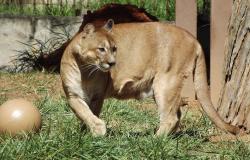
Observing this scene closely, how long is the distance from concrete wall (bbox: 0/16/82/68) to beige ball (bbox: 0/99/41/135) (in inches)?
214

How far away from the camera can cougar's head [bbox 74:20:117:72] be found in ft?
24.8

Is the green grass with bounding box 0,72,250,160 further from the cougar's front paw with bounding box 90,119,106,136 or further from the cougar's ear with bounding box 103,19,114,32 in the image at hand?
the cougar's ear with bounding box 103,19,114,32

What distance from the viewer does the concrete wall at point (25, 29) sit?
12.9m

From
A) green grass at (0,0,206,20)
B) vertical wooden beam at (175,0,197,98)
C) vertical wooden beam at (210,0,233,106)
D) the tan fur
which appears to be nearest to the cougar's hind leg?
the tan fur

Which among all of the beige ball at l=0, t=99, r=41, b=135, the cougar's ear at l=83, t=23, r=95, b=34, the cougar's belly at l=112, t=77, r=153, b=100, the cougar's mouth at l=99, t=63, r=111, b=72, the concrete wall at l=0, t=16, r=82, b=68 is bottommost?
the concrete wall at l=0, t=16, r=82, b=68

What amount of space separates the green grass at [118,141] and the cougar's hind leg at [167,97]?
0.65 feet

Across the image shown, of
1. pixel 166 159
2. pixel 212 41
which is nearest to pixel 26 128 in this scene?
pixel 166 159

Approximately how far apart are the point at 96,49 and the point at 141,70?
64cm

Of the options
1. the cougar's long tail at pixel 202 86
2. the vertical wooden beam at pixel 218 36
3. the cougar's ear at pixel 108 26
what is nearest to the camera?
the cougar's ear at pixel 108 26

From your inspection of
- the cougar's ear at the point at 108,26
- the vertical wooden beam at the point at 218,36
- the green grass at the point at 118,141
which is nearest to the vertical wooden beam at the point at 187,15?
the vertical wooden beam at the point at 218,36

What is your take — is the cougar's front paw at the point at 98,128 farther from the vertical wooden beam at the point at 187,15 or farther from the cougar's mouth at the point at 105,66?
the vertical wooden beam at the point at 187,15

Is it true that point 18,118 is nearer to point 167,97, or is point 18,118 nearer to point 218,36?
point 167,97

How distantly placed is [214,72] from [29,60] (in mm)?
3877

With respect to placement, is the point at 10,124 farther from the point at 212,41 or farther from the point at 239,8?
the point at 212,41
